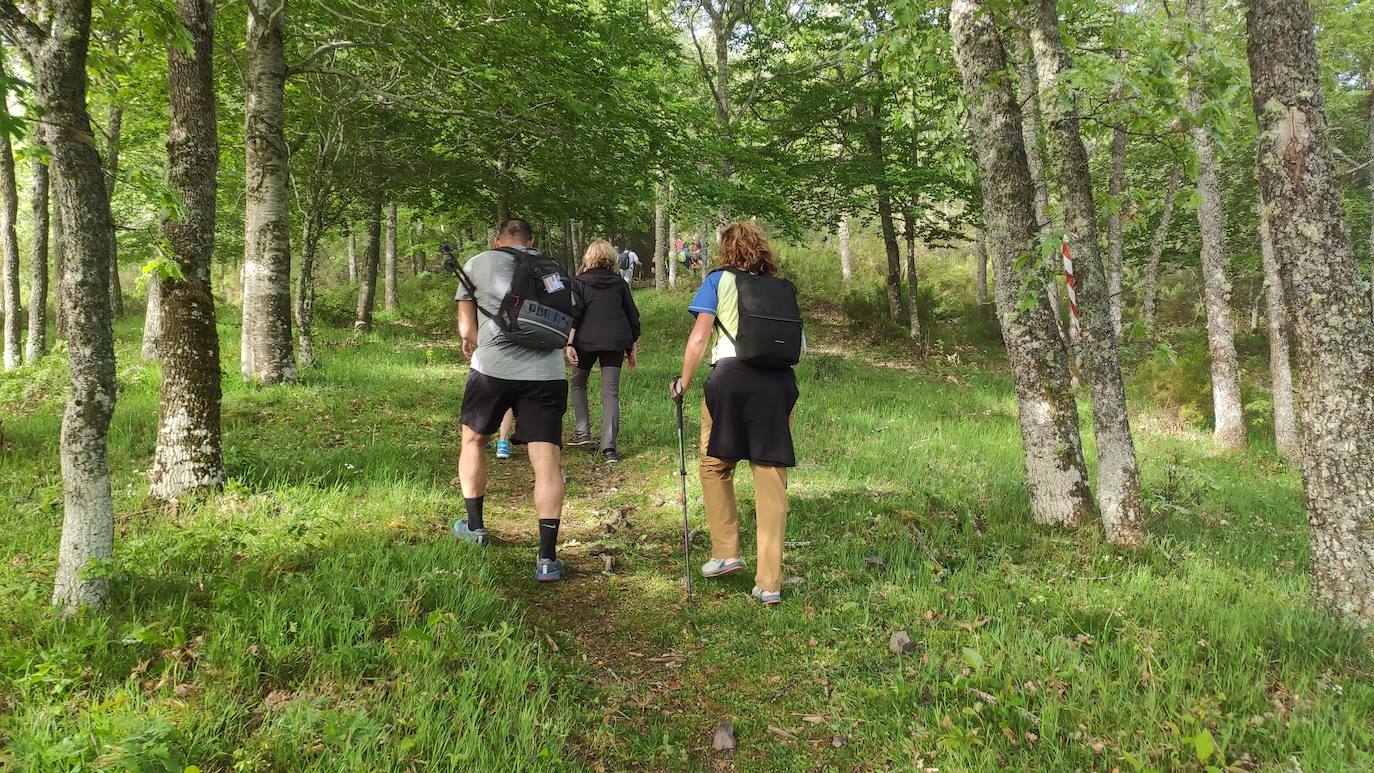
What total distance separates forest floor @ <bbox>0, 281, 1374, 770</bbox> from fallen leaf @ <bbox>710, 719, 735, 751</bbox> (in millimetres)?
53

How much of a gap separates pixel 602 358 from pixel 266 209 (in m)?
4.74

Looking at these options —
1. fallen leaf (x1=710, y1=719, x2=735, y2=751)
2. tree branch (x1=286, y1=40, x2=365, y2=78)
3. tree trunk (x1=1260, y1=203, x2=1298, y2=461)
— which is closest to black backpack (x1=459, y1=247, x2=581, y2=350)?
fallen leaf (x1=710, y1=719, x2=735, y2=751)

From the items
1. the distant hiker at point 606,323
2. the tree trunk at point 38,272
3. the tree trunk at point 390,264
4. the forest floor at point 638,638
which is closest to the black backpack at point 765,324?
the forest floor at point 638,638

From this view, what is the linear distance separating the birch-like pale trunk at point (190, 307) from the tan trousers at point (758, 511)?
3.61 metres

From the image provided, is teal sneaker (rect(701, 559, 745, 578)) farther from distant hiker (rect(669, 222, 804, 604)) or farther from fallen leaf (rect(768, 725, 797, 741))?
fallen leaf (rect(768, 725, 797, 741))

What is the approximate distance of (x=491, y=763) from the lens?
8.31ft

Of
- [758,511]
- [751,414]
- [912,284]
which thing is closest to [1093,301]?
[751,414]

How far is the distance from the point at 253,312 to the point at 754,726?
27.3 ft

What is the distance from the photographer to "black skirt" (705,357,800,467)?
4039 mm

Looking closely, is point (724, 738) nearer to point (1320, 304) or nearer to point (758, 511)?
point (758, 511)

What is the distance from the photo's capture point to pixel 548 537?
4.35 metres

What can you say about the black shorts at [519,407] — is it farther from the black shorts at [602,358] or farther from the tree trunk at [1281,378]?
the tree trunk at [1281,378]

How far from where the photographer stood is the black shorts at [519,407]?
14.3ft

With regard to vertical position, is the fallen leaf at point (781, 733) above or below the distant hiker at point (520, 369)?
below
